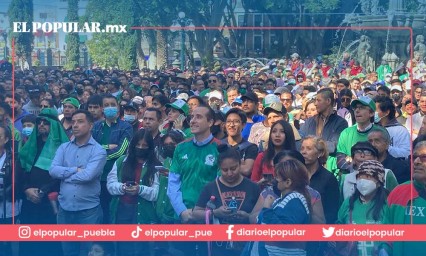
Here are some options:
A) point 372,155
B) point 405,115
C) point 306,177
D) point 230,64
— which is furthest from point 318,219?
point 230,64

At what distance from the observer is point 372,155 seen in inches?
263

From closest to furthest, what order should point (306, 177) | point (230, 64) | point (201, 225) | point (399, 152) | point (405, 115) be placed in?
point (306, 177) → point (201, 225) → point (399, 152) → point (405, 115) → point (230, 64)

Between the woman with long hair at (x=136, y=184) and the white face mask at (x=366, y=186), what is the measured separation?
1.69 m

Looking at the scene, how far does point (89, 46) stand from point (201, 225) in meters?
2.22

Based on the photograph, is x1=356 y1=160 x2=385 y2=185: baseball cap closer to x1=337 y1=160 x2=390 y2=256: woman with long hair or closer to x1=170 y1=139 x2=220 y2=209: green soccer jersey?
x1=337 y1=160 x2=390 y2=256: woman with long hair

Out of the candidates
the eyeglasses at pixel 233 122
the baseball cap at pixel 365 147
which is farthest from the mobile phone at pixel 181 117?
the baseball cap at pixel 365 147

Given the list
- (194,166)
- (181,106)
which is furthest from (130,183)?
(181,106)

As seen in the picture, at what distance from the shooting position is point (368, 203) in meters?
6.20

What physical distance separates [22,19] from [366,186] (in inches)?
111

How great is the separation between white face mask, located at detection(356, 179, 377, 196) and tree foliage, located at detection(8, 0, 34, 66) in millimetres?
2588

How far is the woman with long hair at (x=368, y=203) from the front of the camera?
617 centimetres

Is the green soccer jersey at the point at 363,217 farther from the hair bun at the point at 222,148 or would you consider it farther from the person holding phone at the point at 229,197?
the hair bun at the point at 222,148

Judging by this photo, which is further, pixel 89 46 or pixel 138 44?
pixel 138 44

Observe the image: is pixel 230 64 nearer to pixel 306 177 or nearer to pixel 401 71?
pixel 401 71
